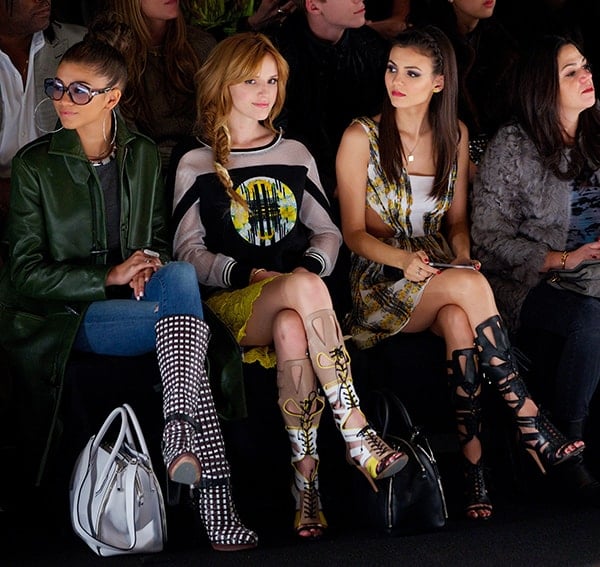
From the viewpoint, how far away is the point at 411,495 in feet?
11.2

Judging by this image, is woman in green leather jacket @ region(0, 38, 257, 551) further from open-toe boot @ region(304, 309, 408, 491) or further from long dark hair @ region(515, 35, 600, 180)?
long dark hair @ region(515, 35, 600, 180)

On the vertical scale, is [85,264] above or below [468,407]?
above

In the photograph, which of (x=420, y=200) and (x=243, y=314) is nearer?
(x=243, y=314)

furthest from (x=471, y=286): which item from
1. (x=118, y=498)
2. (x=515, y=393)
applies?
(x=118, y=498)

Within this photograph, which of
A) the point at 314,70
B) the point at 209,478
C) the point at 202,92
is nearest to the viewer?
the point at 209,478

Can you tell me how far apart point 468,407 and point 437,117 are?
38.9 inches

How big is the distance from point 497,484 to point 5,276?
5.48ft

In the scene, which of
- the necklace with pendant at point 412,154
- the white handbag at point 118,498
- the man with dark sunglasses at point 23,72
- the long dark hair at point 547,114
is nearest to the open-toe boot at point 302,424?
the white handbag at point 118,498

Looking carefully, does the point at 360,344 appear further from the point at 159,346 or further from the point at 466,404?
the point at 159,346

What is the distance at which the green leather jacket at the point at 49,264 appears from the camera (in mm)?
3523

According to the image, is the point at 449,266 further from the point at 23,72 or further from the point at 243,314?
the point at 23,72

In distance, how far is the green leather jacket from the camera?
3523 millimetres

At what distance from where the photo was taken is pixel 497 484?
155 inches

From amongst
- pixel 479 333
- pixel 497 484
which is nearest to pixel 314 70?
pixel 479 333
